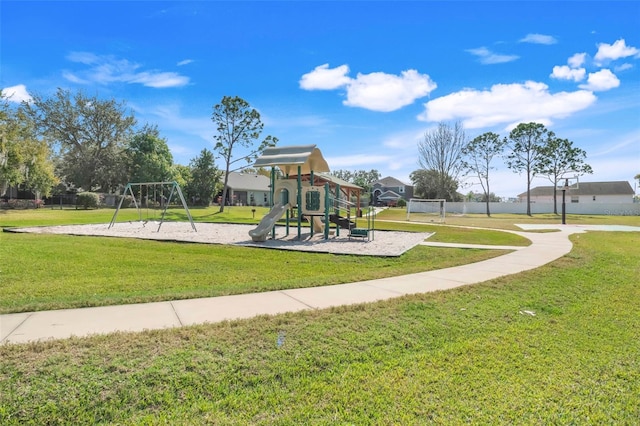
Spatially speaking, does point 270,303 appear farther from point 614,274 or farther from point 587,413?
point 614,274

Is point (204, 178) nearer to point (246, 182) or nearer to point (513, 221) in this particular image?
point (246, 182)

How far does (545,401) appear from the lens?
2.75 m

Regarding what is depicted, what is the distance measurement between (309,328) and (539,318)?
9.78 feet

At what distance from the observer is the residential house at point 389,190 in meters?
69.3

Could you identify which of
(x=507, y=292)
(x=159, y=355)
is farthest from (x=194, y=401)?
(x=507, y=292)

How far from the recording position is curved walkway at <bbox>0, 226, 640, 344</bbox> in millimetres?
3803

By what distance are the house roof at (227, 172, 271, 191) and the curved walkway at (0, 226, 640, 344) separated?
167ft

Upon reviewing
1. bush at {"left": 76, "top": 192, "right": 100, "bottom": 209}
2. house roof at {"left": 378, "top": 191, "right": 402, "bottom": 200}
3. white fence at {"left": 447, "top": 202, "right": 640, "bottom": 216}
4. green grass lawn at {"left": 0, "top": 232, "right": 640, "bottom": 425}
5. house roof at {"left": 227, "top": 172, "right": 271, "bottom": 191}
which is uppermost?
house roof at {"left": 227, "top": 172, "right": 271, "bottom": 191}

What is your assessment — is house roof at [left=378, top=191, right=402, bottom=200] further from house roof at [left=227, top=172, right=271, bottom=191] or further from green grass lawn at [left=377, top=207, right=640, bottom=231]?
green grass lawn at [left=377, top=207, right=640, bottom=231]

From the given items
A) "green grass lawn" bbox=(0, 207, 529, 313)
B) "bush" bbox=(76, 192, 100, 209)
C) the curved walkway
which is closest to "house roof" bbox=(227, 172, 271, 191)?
"bush" bbox=(76, 192, 100, 209)

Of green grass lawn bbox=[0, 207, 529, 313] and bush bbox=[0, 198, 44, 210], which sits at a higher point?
bush bbox=[0, 198, 44, 210]

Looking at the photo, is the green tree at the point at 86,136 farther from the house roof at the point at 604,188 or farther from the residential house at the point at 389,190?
the house roof at the point at 604,188

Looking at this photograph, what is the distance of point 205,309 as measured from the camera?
463 cm

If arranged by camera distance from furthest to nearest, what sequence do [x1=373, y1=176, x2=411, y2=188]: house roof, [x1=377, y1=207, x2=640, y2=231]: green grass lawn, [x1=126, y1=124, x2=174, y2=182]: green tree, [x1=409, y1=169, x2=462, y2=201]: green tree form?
1. [x1=373, y1=176, x2=411, y2=188]: house roof
2. [x1=409, y1=169, x2=462, y2=201]: green tree
3. [x1=126, y1=124, x2=174, y2=182]: green tree
4. [x1=377, y1=207, x2=640, y2=231]: green grass lawn
